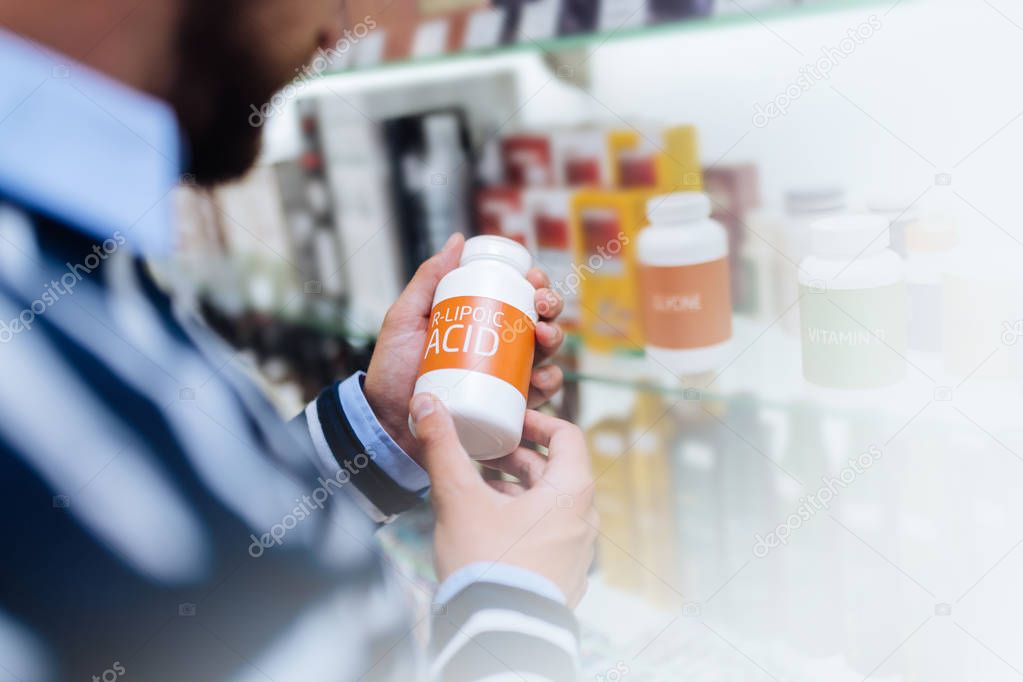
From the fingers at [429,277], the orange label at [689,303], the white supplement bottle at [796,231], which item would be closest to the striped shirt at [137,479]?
the fingers at [429,277]

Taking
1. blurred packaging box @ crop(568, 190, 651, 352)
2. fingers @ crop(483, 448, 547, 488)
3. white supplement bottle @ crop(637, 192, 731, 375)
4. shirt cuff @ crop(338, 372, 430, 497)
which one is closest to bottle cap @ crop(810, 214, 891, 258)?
white supplement bottle @ crop(637, 192, 731, 375)

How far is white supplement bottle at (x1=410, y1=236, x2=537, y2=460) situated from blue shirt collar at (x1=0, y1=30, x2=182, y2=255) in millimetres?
612

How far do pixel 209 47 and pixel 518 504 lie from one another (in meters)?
0.80

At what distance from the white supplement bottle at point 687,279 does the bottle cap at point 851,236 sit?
4.9 inches

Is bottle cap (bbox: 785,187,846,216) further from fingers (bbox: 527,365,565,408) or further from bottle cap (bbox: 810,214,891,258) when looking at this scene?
fingers (bbox: 527,365,565,408)

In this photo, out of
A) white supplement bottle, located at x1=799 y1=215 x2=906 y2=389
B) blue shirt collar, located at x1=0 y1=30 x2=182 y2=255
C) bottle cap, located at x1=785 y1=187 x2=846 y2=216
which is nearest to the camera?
white supplement bottle, located at x1=799 y1=215 x2=906 y2=389

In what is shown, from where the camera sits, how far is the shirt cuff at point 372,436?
1.09 m

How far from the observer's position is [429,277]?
1.02m

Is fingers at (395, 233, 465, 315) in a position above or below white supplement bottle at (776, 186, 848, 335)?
above

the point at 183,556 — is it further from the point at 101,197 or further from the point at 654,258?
the point at 654,258

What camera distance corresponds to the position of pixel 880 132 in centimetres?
110

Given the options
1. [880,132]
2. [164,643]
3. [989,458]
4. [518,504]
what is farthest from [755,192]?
[164,643]

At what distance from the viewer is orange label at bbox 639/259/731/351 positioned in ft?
3.26

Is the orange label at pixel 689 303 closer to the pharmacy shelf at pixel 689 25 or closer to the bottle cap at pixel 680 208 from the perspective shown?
the bottle cap at pixel 680 208
